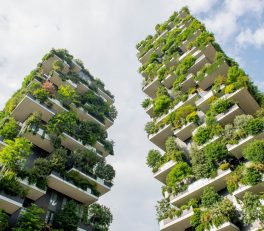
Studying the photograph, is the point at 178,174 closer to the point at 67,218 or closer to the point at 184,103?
the point at 184,103

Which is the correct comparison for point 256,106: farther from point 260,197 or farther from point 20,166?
point 20,166

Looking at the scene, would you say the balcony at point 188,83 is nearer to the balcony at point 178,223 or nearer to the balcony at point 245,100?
the balcony at point 245,100

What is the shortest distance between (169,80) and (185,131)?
1046 centimetres

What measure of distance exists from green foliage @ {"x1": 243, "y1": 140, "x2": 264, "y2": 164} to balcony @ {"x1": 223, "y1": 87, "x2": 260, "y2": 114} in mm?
6851

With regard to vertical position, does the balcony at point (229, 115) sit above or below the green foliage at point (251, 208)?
above

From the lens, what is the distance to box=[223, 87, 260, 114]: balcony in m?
30.7

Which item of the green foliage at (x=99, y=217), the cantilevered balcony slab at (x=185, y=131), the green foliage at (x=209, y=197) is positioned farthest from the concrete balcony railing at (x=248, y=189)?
the green foliage at (x=99, y=217)

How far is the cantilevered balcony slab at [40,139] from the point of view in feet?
109

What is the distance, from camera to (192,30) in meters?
44.5

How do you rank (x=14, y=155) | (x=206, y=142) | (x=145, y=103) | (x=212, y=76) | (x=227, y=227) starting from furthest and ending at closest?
(x=145, y=103) < (x=212, y=76) < (x=206, y=142) < (x=14, y=155) < (x=227, y=227)

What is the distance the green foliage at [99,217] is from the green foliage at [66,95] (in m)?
14.0

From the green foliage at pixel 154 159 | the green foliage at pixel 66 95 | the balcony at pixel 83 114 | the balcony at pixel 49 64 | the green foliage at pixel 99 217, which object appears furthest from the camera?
the balcony at pixel 49 64

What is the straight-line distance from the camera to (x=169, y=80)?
139ft

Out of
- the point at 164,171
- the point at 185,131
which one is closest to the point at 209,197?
the point at 164,171
